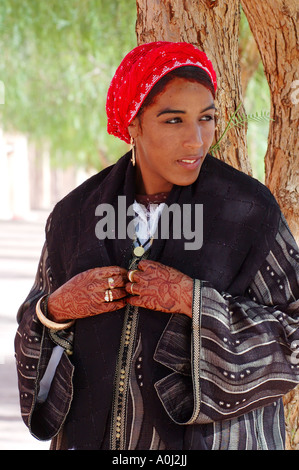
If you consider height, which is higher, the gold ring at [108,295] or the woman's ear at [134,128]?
the woman's ear at [134,128]

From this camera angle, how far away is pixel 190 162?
2.31 m

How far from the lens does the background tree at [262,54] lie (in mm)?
3025

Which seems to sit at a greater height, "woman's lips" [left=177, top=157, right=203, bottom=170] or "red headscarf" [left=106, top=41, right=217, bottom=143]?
"red headscarf" [left=106, top=41, right=217, bottom=143]

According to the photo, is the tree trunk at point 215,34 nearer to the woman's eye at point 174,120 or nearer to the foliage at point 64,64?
the woman's eye at point 174,120

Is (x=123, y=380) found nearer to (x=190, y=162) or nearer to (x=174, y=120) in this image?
(x=190, y=162)

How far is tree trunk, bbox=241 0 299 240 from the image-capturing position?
10.3 feet

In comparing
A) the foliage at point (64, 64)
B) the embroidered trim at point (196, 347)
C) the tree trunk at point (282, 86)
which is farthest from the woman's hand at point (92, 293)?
the foliage at point (64, 64)

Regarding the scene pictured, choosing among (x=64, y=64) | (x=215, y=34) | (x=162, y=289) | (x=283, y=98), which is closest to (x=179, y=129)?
(x=162, y=289)

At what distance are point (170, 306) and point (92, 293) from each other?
251 millimetres

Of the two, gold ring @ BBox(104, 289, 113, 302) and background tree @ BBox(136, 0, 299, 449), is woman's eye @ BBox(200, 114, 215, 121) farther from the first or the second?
background tree @ BBox(136, 0, 299, 449)

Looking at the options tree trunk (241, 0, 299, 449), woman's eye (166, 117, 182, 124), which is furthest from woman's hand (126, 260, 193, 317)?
tree trunk (241, 0, 299, 449)

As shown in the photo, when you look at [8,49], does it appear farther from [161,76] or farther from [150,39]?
[161,76]

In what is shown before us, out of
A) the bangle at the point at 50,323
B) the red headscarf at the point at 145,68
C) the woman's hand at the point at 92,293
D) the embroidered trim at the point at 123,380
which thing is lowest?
the embroidered trim at the point at 123,380

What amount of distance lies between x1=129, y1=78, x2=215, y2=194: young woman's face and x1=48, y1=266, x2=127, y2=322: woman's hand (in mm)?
356
